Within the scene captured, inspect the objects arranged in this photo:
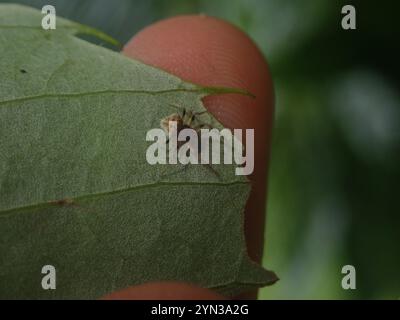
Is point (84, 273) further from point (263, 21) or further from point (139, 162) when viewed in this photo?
point (263, 21)

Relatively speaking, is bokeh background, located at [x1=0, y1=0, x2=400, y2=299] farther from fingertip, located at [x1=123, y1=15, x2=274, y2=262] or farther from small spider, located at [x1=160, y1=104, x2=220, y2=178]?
small spider, located at [x1=160, y1=104, x2=220, y2=178]

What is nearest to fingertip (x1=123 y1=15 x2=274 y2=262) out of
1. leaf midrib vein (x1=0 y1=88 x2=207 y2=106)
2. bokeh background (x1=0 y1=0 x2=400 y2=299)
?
leaf midrib vein (x1=0 y1=88 x2=207 y2=106)

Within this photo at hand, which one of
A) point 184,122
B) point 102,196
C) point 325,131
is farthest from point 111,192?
point 325,131

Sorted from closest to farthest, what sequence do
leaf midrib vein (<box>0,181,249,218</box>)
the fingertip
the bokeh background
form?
leaf midrib vein (<box>0,181,249,218</box>), the fingertip, the bokeh background

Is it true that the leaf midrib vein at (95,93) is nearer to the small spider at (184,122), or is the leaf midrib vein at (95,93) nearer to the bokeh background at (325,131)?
the small spider at (184,122)

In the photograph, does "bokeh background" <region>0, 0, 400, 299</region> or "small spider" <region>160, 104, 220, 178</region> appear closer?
"small spider" <region>160, 104, 220, 178</region>

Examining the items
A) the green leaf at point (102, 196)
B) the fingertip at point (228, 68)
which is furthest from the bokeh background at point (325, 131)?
the green leaf at point (102, 196)
